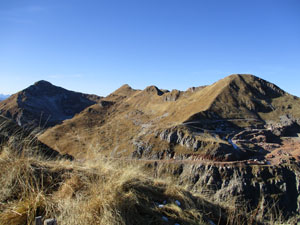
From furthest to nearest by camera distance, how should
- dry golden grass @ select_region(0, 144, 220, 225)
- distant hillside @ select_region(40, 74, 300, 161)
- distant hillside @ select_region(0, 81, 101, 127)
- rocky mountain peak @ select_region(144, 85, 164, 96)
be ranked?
rocky mountain peak @ select_region(144, 85, 164, 96) → distant hillside @ select_region(0, 81, 101, 127) → distant hillside @ select_region(40, 74, 300, 161) → dry golden grass @ select_region(0, 144, 220, 225)

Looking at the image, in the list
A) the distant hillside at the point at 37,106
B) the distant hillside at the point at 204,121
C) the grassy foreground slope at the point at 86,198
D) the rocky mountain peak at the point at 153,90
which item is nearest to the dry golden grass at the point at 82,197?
the grassy foreground slope at the point at 86,198

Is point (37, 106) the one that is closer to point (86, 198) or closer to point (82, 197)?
point (82, 197)

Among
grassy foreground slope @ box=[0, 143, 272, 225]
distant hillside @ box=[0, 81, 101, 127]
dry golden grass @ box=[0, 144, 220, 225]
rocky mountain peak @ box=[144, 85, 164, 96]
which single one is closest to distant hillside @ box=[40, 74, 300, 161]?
rocky mountain peak @ box=[144, 85, 164, 96]

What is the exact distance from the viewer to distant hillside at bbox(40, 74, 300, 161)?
67.1m

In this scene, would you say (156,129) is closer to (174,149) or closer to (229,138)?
(174,149)

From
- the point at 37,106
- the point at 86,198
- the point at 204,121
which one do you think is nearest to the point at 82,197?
the point at 86,198

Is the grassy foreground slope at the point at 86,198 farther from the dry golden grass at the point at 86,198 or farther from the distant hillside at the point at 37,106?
the distant hillside at the point at 37,106

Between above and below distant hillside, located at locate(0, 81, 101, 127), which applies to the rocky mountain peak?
above

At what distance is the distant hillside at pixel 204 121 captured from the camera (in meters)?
67.1

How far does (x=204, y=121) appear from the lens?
82000 mm

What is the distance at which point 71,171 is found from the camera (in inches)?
153

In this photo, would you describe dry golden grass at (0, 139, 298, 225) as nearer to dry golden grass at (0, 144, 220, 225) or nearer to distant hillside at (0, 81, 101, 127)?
dry golden grass at (0, 144, 220, 225)

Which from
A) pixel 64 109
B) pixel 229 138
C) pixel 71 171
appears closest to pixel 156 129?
pixel 229 138

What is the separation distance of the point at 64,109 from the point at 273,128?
17481cm
